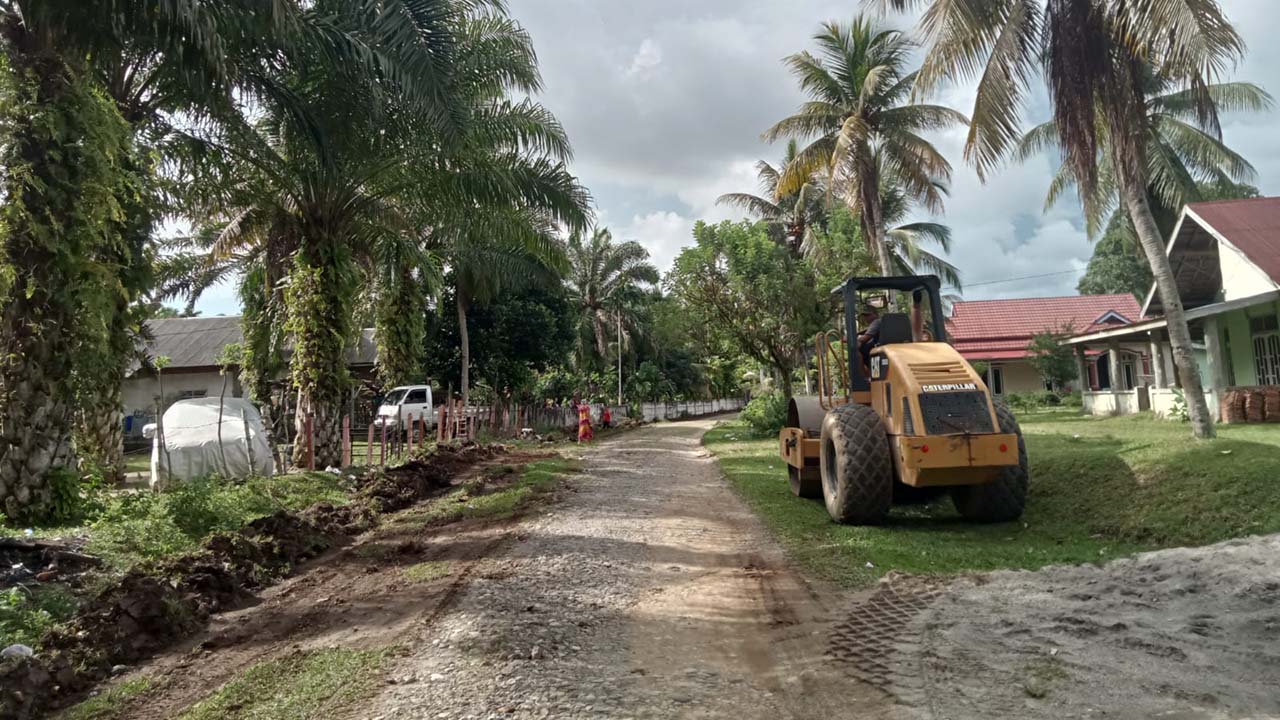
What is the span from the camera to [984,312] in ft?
116

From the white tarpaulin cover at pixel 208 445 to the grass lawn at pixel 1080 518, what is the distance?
765 centimetres

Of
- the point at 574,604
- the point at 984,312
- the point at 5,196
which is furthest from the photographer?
the point at 984,312

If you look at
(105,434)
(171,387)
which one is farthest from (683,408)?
(105,434)

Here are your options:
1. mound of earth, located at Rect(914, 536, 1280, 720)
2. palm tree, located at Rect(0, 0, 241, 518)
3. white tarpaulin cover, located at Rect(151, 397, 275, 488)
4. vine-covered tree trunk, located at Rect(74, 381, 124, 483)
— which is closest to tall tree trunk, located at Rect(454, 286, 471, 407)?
white tarpaulin cover, located at Rect(151, 397, 275, 488)

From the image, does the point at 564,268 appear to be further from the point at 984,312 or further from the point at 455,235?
the point at 984,312

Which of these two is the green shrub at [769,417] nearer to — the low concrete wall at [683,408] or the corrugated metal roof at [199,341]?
the corrugated metal roof at [199,341]

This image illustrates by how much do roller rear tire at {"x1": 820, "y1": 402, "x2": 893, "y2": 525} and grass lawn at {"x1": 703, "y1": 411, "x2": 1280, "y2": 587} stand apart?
225mm

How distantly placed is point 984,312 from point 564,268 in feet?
87.7

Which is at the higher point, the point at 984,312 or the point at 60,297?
the point at 984,312

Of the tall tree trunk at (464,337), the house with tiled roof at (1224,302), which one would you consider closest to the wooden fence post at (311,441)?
the tall tree trunk at (464,337)

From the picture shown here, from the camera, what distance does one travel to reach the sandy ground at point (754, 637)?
3.79 metres

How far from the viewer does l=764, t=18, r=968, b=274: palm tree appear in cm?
2022

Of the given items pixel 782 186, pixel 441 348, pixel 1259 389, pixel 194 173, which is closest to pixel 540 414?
pixel 441 348

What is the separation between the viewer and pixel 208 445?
11445mm
